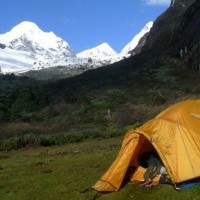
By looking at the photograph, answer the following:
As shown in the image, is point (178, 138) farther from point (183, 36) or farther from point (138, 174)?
point (183, 36)

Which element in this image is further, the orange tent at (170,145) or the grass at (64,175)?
the grass at (64,175)

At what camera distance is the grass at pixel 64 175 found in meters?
22.4

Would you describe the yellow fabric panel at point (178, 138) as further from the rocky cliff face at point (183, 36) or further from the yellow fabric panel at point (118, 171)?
the rocky cliff face at point (183, 36)

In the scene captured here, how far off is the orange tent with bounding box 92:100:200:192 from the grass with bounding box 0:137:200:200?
62 cm

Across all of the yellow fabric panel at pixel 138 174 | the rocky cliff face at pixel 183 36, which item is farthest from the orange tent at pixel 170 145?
the rocky cliff face at pixel 183 36

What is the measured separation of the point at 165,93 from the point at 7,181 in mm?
62199

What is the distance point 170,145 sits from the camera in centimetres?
2256

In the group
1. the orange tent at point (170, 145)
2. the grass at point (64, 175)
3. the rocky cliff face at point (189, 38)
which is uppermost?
the rocky cliff face at point (189, 38)

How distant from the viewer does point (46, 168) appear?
1257 inches

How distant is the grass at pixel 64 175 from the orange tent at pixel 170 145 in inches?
24.5

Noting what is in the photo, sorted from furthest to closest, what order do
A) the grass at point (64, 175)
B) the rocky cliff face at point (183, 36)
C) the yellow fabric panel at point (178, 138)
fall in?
1. the rocky cliff face at point (183, 36)
2. the grass at point (64, 175)
3. the yellow fabric panel at point (178, 138)

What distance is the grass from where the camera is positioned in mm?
22391

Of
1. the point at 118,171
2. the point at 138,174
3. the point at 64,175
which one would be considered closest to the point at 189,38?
the point at 64,175

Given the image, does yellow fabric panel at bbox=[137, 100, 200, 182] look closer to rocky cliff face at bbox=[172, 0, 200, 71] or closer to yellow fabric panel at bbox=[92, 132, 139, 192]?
yellow fabric panel at bbox=[92, 132, 139, 192]
